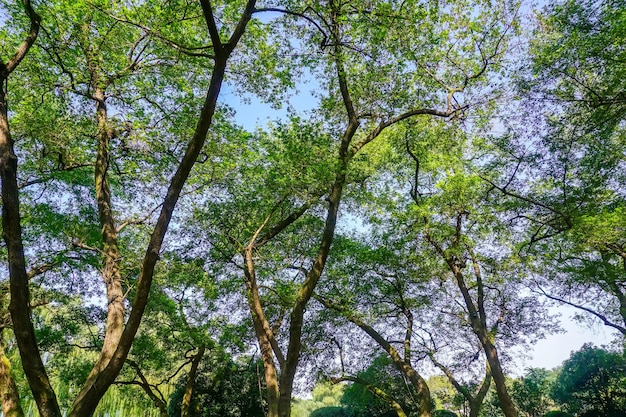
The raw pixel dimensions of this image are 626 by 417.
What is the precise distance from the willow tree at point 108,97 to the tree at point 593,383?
17.3m

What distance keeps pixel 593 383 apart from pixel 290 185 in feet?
56.0

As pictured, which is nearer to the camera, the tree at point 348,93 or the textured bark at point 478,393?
the tree at point 348,93

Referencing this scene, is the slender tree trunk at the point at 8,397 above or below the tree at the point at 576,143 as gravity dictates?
below

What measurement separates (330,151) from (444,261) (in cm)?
628

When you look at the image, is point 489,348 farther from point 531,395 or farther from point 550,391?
point 550,391

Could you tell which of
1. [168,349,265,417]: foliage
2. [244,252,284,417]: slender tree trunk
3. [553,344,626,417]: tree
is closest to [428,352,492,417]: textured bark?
[553,344,626,417]: tree

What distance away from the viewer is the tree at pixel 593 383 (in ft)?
53.2

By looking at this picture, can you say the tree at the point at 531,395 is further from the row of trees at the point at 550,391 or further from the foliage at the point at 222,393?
the foliage at the point at 222,393

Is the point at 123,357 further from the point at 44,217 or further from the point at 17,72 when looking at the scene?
the point at 44,217

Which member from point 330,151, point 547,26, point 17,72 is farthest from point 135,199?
point 547,26

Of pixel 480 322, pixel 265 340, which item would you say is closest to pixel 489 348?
pixel 480 322

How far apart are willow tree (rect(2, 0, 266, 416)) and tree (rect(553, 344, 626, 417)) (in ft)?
56.9

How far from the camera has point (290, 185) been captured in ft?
27.3

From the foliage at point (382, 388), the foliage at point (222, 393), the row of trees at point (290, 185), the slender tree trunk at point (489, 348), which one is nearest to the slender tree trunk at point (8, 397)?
the row of trees at point (290, 185)
